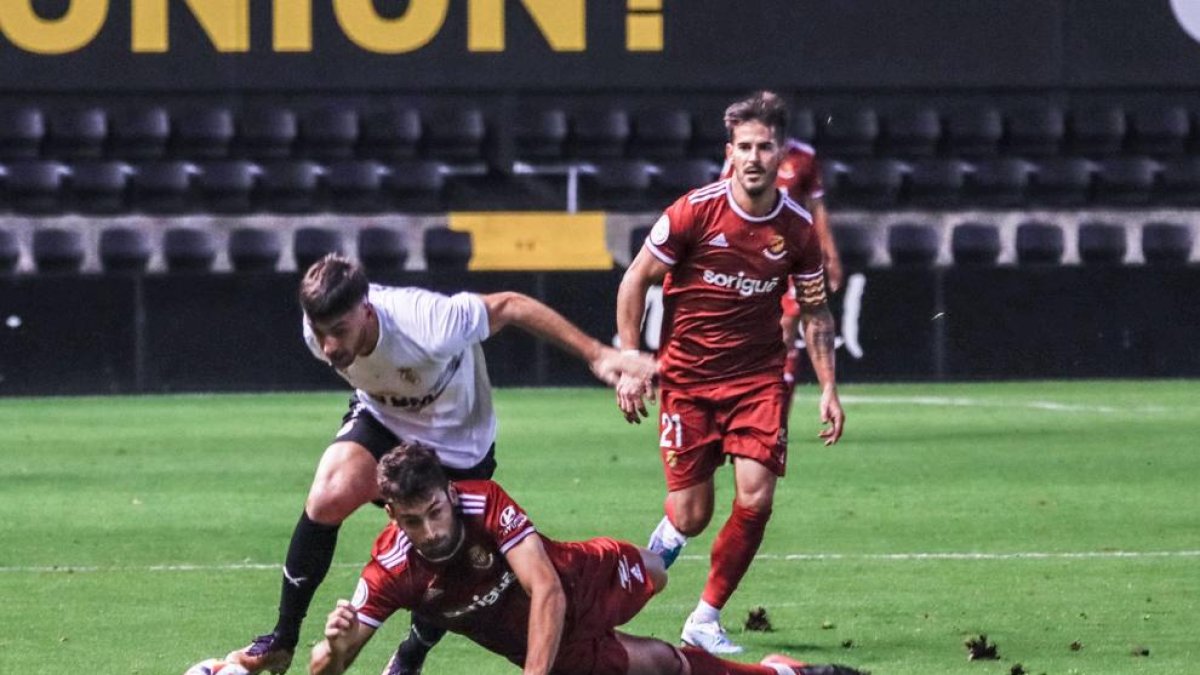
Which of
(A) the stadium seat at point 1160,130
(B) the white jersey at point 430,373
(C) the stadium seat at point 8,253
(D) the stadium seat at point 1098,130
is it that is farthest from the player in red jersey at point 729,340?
(A) the stadium seat at point 1160,130

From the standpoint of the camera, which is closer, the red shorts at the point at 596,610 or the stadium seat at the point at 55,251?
the red shorts at the point at 596,610

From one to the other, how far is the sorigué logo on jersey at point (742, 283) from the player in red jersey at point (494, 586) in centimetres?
175

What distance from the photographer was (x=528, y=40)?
2344cm

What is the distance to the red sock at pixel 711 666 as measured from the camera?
6613 millimetres

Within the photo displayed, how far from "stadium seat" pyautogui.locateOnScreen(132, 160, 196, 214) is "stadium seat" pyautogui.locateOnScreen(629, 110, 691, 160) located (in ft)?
15.0

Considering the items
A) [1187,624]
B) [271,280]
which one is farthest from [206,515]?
[271,280]

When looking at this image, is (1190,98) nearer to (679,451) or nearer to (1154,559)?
(1154,559)

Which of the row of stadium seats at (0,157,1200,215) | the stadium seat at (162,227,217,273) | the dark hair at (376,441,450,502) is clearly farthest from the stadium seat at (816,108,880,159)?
the dark hair at (376,441,450,502)

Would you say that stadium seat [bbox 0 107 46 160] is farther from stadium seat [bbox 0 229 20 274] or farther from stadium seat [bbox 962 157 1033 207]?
stadium seat [bbox 962 157 1033 207]

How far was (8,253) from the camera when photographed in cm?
A: 2161

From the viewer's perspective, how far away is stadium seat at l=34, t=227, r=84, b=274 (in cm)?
2186

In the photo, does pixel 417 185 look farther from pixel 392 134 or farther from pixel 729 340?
pixel 729 340

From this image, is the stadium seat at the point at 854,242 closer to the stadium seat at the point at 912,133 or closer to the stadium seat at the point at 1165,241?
the stadium seat at the point at 912,133

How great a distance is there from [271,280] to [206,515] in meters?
8.15
